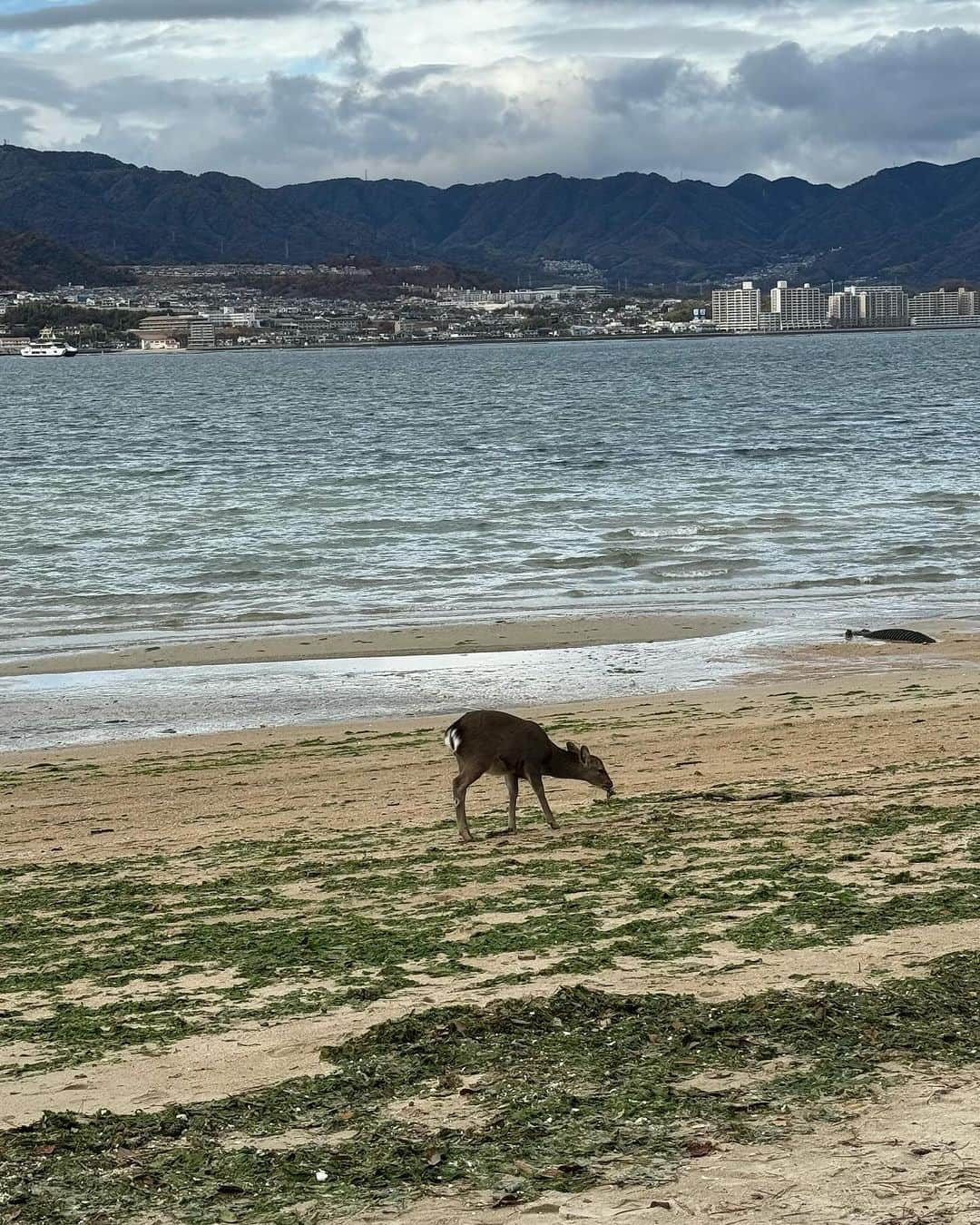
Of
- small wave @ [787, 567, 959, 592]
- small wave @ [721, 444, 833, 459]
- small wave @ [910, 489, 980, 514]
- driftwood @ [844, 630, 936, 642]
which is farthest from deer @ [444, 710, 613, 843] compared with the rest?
small wave @ [721, 444, 833, 459]

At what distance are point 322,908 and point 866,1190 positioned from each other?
4.07 meters

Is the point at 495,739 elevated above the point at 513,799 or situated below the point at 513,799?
above

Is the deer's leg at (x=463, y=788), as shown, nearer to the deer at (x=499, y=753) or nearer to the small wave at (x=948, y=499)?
the deer at (x=499, y=753)

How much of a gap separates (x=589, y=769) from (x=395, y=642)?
10.3 m

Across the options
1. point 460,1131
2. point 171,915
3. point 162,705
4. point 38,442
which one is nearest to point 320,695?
point 162,705

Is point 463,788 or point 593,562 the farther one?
point 593,562

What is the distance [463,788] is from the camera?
31.1 ft

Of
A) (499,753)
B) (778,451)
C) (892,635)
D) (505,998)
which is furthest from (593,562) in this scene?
(778,451)

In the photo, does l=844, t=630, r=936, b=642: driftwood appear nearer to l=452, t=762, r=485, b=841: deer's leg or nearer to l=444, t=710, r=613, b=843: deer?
l=444, t=710, r=613, b=843: deer

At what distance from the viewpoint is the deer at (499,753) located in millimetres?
9398

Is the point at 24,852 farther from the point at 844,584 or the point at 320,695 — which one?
the point at 844,584

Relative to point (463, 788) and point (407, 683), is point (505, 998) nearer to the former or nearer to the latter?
point (463, 788)

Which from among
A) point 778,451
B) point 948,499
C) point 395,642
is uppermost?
point 778,451

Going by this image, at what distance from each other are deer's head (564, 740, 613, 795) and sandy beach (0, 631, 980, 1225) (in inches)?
8.6
